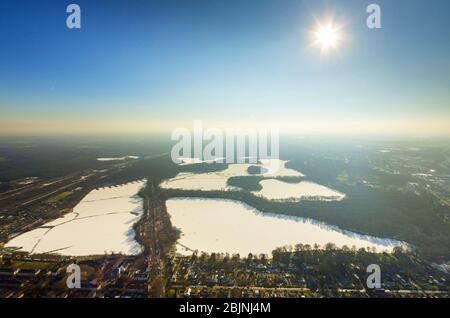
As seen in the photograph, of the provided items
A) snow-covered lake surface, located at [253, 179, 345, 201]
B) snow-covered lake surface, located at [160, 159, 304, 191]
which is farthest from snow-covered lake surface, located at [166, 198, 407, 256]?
snow-covered lake surface, located at [160, 159, 304, 191]

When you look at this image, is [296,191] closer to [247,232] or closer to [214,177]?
[214,177]

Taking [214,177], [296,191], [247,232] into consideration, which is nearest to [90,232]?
[247,232]

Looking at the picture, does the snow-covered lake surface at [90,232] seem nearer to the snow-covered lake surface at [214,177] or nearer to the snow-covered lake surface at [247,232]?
the snow-covered lake surface at [247,232]

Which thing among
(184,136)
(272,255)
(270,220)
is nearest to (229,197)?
(270,220)

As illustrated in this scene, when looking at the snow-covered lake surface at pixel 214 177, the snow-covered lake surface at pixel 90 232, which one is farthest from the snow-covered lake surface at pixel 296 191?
the snow-covered lake surface at pixel 90 232

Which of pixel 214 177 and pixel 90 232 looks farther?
pixel 214 177

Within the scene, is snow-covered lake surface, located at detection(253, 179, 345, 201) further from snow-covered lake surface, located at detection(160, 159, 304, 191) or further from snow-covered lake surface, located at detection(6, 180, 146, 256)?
snow-covered lake surface, located at detection(6, 180, 146, 256)

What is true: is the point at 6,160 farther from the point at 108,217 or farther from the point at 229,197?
the point at 229,197
